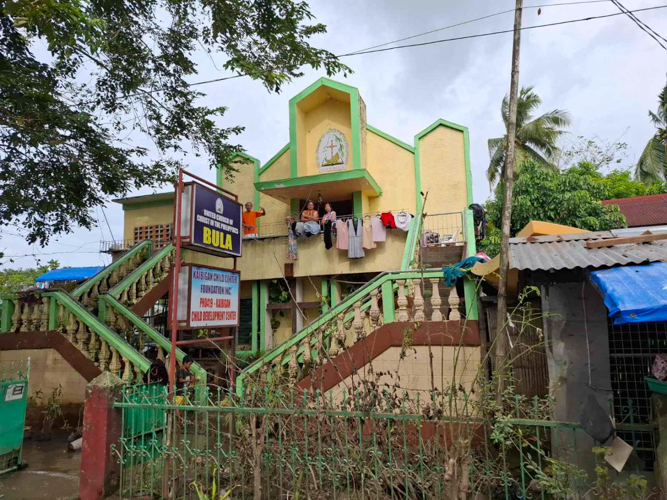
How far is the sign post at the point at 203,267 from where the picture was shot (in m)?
6.08

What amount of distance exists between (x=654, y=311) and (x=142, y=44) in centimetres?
1031

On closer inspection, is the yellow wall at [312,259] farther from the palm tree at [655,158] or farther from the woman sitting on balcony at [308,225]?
the palm tree at [655,158]

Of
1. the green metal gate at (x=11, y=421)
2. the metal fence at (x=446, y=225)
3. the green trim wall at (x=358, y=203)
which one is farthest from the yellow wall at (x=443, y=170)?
the green metal gate at (x=11, y=421)

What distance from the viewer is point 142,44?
938 centimetres

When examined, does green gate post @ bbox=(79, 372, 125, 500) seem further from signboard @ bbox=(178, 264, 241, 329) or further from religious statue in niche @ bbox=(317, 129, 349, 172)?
religious statue in niche @ bbox=(317, 129, 349, 172)

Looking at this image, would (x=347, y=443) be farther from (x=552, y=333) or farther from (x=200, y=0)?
(x=200, y=0)

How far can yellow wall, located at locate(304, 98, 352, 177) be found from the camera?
51.2ft

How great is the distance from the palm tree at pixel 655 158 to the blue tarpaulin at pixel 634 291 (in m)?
25.1

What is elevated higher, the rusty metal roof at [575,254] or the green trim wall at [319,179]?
the green trim wall at [319,179]

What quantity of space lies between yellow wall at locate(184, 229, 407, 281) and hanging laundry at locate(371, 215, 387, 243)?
0.64ft

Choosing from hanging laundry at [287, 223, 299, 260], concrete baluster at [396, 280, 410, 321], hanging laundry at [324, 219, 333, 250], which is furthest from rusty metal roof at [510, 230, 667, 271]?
hanging laundry at [287, 223, 299, 260]

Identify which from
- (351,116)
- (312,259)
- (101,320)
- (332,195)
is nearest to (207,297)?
(101,320)

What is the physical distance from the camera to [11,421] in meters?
5.82

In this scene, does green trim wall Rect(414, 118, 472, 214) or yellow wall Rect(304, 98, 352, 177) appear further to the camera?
yellow wall Rect(304, 98, 352, 177)
